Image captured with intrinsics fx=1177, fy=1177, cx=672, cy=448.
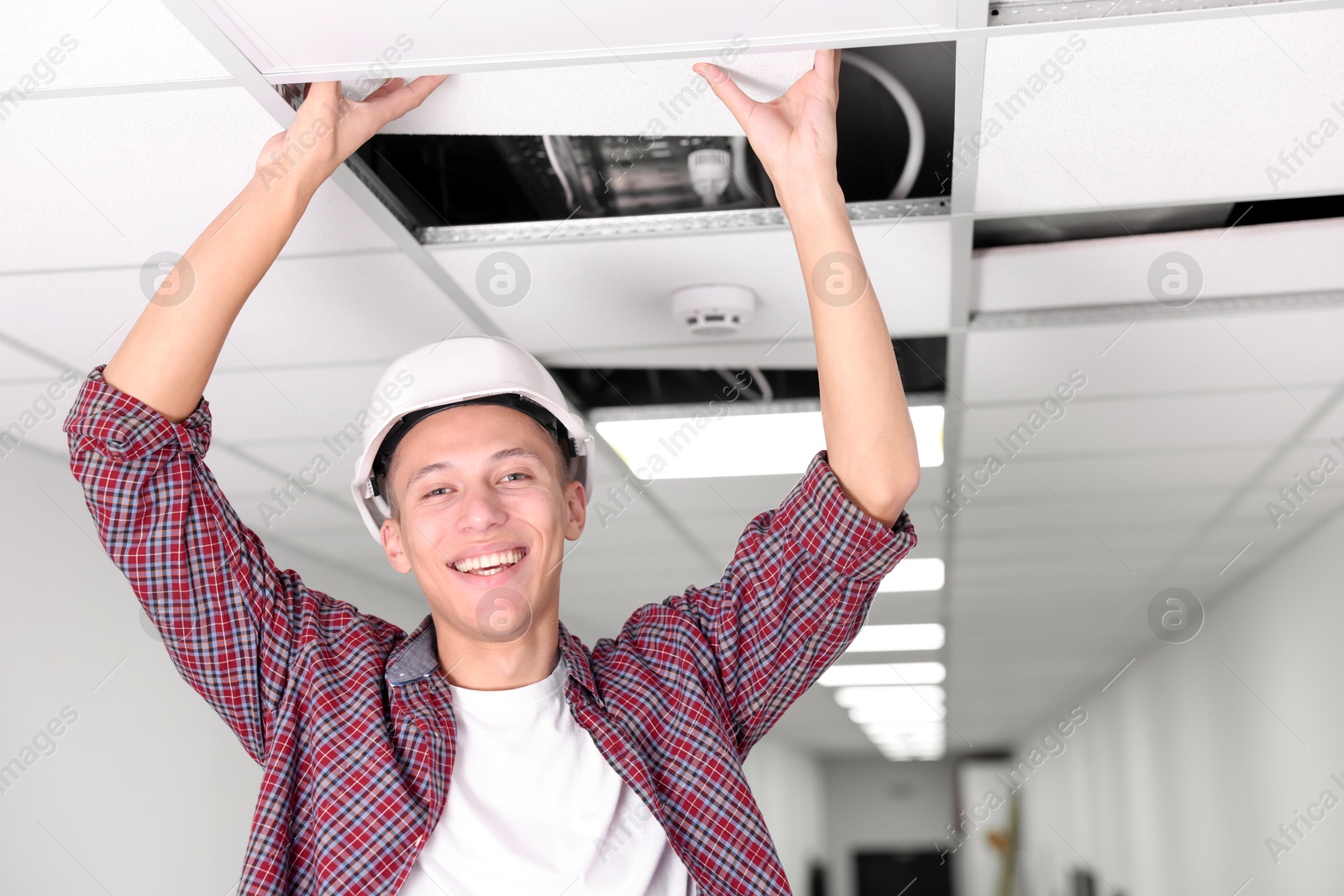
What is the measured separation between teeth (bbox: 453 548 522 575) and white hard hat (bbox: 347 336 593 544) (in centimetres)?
19

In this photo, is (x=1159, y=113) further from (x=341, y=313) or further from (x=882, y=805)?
(x=882, y=805)

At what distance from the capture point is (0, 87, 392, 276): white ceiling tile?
1499mm

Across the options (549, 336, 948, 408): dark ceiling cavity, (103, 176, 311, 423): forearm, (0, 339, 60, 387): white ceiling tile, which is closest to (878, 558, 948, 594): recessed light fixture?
(549, 336, 948, 408): dark ceiling cavity

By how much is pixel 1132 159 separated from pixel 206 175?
4.44ft

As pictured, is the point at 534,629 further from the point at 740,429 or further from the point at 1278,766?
the point at 1278,766

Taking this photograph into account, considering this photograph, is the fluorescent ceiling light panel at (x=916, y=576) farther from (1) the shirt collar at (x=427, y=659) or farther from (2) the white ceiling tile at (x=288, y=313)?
(1) the shirt collar at (x=427, y=659)

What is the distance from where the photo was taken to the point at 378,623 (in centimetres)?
162

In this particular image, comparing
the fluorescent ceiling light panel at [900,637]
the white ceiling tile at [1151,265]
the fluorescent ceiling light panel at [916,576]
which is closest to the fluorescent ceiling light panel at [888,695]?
the fluorescent ceiling light panel at [900,637]

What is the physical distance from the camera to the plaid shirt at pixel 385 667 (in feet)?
4.39

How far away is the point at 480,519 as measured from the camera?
4.83 feet

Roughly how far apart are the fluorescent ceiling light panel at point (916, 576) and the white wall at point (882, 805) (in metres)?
13.8

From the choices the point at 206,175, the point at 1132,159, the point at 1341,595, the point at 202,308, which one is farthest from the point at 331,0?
the point at 1341,595

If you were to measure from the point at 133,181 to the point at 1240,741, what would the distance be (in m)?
4.92

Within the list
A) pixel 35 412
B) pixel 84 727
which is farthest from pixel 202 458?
pixel 84 727
